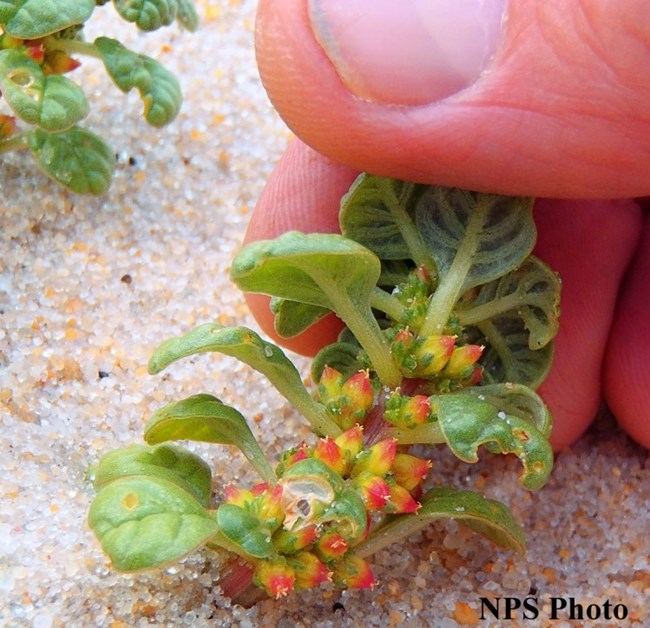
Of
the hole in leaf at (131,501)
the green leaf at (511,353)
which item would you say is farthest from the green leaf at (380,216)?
the hole in leaf at (131,501)

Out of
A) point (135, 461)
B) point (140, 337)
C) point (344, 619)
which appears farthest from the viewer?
point (140, 337)

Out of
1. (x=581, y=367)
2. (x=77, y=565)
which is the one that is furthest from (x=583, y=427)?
(x=77, y=565)

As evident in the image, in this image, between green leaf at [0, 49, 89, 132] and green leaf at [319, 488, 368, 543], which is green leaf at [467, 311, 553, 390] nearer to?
green leaf at [319, 488, 368, 543]

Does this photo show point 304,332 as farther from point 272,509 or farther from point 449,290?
point 272,509

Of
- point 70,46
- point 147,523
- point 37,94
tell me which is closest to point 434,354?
point 147,523

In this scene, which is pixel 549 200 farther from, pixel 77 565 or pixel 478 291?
pixel 77 565

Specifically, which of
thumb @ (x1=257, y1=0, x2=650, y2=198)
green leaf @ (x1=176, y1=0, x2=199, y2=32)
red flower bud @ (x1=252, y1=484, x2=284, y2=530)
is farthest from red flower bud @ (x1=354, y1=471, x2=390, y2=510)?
green leaf @ (x1=176, y1=0, x2=199, y2=32)

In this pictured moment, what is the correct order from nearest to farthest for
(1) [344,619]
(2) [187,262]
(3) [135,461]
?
(3) [135,461] < (1) [344,619] < (2) [187,262]
